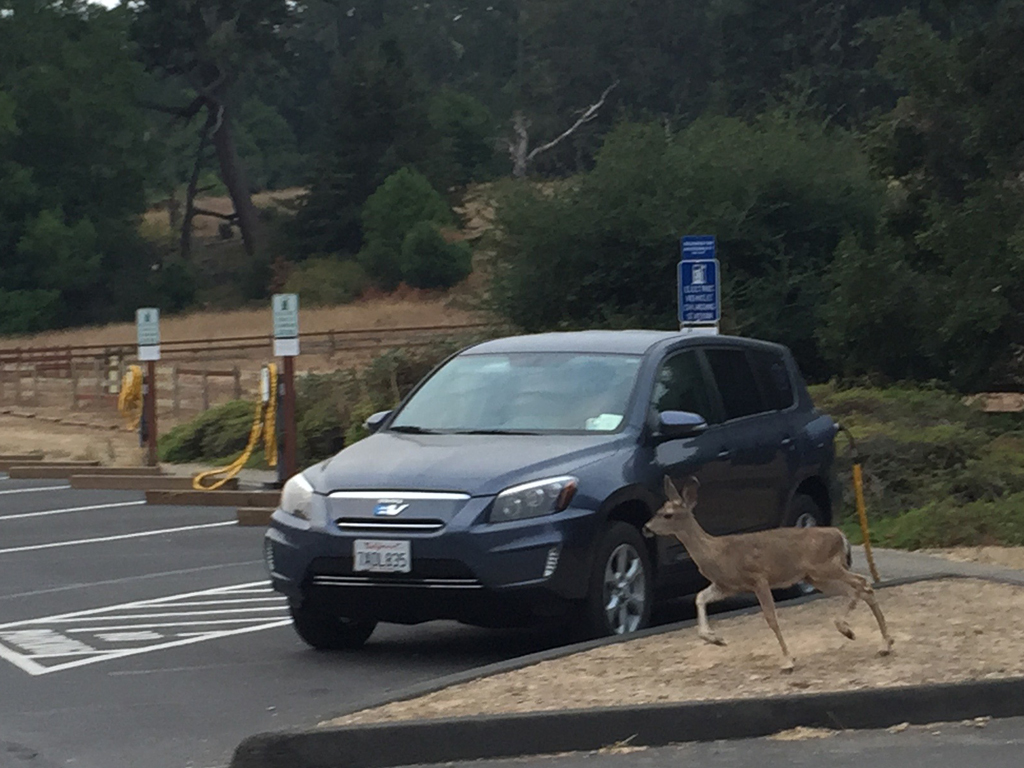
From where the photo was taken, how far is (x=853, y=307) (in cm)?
2566

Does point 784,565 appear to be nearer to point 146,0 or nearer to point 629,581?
point 629,581

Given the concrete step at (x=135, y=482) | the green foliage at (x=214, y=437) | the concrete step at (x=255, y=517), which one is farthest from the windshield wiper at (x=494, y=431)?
the green foliage at (x=214, y=437)

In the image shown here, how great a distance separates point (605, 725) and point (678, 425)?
121 inches

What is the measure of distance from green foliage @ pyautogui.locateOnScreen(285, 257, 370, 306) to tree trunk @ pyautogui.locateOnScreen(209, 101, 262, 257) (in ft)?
25.8

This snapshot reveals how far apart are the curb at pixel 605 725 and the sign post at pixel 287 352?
11.8 m

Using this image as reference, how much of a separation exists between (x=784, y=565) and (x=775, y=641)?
1.59ft

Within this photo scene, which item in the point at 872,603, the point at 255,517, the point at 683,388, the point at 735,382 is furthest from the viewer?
the point at 255,517

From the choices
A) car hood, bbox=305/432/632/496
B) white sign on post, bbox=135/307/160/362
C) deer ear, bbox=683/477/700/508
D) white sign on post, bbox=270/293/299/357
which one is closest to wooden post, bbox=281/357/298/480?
white sign on post, bbox=270/293/299/357

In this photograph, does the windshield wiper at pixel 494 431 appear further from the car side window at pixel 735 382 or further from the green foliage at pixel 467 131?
the green foliage at pixel 467 131

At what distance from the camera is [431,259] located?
7769 centimetres

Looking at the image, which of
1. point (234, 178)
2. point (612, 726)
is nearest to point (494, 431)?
point (612, 726)

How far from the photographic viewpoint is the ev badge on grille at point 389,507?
9773 mm

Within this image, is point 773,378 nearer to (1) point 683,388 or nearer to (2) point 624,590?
(1) point 683,388

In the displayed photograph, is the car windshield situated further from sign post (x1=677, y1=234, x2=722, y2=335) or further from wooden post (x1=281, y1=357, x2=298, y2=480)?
wooden post (x1=281, y1=357, x2=298, y2=480)
